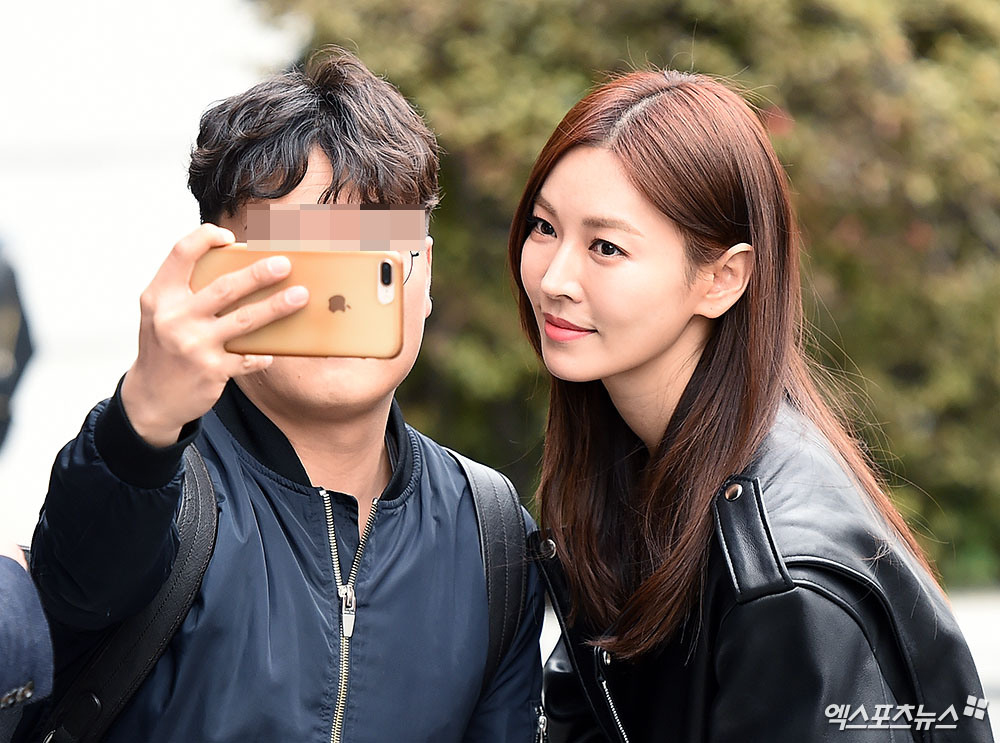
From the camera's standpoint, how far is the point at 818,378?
2.76 meters

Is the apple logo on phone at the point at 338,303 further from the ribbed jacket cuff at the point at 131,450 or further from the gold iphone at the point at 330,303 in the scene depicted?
the ribbed jacket cuff at the point at 131,450

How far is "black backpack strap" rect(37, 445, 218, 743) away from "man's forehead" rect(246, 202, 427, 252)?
0.56 m

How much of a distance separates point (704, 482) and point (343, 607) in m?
0.75

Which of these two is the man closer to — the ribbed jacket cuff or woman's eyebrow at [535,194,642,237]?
the ribbed jacket cuff

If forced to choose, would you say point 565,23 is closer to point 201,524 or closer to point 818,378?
point 818,378

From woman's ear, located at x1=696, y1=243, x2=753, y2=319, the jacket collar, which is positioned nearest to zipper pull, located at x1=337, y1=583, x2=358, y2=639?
the jacket collar

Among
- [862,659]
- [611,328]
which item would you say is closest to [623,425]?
[611,328]

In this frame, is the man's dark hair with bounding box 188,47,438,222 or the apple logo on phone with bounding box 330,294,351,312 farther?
the man's dark hair with bounding box 188,47,438,222

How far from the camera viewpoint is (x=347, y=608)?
7.32ft

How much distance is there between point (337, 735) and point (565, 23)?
505 centimetres

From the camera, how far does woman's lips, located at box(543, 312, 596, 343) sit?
7.99 feet

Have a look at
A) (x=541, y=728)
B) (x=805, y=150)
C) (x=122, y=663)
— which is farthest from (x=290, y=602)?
(x=805, y=150)

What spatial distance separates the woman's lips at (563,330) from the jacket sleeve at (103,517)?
951mm

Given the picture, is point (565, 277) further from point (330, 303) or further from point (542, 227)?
point (330, 303)
